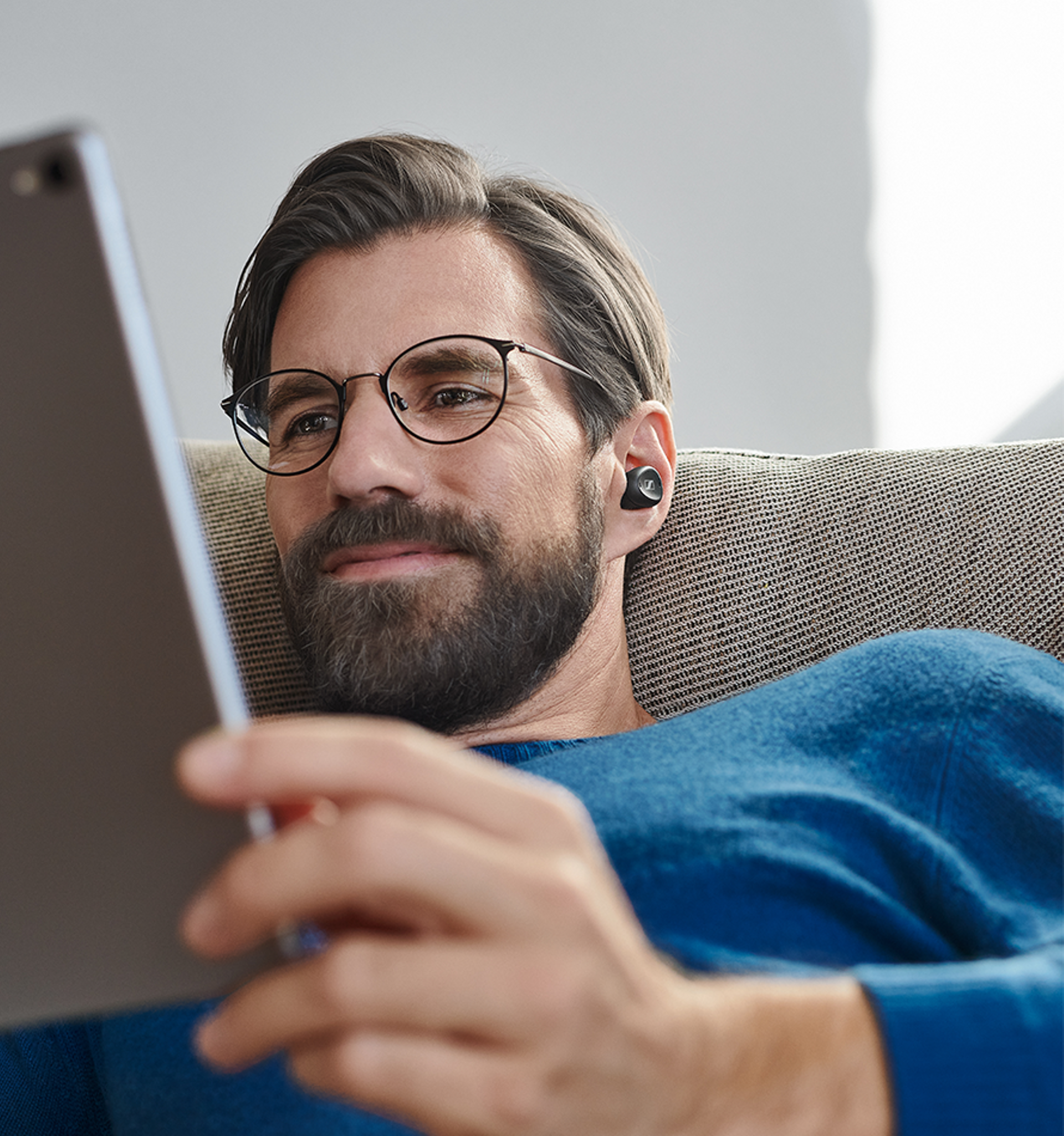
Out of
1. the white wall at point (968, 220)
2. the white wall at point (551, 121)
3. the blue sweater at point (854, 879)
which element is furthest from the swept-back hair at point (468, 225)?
the white wall at point (968, 220)

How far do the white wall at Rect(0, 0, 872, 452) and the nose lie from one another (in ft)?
4.82

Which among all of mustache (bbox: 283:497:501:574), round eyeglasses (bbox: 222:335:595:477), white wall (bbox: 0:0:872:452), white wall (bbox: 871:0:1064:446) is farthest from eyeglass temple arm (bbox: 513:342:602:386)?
white wall (bbox: 871:0:1064:446)

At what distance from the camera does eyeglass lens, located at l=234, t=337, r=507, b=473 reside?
1.15 meters

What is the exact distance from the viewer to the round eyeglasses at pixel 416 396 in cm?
115

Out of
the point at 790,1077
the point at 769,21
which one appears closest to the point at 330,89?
the point at 769,21

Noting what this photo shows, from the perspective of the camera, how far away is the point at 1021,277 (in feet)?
7.97

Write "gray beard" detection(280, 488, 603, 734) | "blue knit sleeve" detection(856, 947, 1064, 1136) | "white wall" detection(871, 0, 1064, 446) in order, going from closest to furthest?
"blue knit sleeve" detection(856, 947, 1064, 1136), "gray beard" detection(280, 488, 603, 734), "white wall" detection(871, 0, 1064, 446)

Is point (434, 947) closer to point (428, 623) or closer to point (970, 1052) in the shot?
point (970, 1052)

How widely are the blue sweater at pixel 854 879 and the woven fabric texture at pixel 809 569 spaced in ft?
0.57

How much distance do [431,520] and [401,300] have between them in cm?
26

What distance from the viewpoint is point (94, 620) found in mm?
453

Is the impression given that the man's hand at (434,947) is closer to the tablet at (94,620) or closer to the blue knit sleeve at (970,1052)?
the tablet at (94,620)

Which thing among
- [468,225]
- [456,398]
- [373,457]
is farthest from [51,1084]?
[468,225]

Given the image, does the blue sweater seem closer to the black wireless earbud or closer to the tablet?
the tablet
